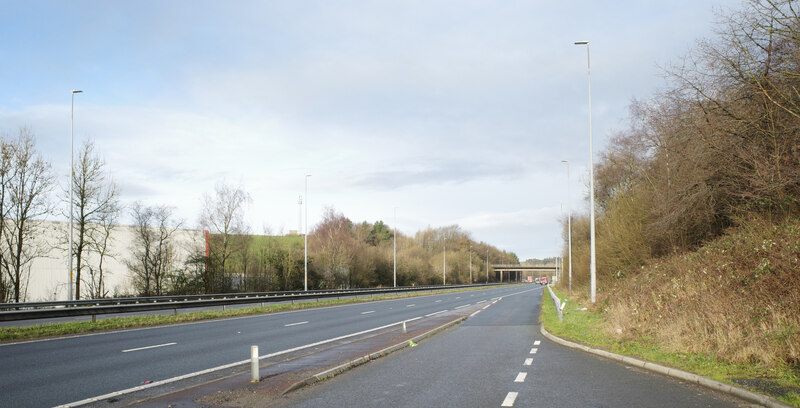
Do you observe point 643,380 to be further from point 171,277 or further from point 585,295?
point 171,277

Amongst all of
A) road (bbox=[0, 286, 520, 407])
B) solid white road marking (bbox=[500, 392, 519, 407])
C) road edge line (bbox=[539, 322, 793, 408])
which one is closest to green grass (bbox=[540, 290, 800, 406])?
road edge line (bbox=[539, 322, 793, 408])

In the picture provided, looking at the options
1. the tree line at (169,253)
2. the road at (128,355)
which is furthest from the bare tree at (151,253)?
the road at (128,355)

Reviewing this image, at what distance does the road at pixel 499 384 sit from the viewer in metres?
7.58

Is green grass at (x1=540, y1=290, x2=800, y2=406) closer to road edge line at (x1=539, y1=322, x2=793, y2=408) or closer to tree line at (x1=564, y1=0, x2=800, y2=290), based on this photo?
road edge line at (x1=539, y1=322, x2=793, y2=408)

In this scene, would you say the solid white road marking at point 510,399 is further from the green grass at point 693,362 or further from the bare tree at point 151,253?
the bare tree at point 151,253

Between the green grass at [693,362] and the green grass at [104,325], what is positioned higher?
the green grass at [693,362]

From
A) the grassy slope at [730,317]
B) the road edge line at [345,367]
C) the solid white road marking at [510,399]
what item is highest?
the grassy slope at [730,317]

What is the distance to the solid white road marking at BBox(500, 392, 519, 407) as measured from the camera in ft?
24.2

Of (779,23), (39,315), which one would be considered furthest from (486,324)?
(39,315)

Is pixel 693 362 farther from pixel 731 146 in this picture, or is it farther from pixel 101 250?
pixel 101 250

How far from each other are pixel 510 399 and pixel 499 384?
1.22 m

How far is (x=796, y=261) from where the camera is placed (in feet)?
33.7

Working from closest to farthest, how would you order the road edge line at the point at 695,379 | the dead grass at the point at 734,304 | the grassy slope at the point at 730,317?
1. the road edge line at the point at 695,379
2. the grassy slope at the point at 730,317
3. the dead grass at the point at 734,304

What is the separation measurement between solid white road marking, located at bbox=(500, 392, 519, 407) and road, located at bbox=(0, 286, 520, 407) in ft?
20.5
